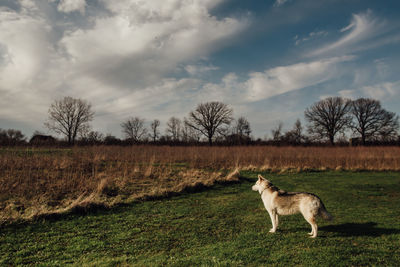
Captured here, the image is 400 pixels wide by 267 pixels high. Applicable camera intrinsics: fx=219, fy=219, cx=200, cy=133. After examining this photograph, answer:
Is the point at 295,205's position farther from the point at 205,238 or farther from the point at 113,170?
the point at 113,170

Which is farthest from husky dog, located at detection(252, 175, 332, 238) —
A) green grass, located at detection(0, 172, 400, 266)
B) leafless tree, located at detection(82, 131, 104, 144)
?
leafless tree, located at detection(82, 131, 104, 144)

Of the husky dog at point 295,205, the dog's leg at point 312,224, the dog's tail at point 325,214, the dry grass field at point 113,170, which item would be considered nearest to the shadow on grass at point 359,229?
the dog's leg at point 312,224

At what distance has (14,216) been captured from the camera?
20.7 feet

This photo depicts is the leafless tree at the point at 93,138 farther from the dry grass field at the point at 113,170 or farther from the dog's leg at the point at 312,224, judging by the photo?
the dog's leg at the point at 312,224

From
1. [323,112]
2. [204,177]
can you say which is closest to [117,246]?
[204,177]

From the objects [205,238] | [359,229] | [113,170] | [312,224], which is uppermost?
[113,170]

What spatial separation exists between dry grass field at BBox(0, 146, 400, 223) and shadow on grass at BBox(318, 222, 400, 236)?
668 centimetres

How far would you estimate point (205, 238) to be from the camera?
5.35 m

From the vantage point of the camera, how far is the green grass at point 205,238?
4148 mm

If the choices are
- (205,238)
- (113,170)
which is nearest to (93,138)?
(113,170)

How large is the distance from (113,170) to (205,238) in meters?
8.61

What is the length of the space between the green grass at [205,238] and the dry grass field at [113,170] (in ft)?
4.10

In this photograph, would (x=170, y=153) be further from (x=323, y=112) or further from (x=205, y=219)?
(x=323, y=112)

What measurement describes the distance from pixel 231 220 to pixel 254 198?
334 centimetres
